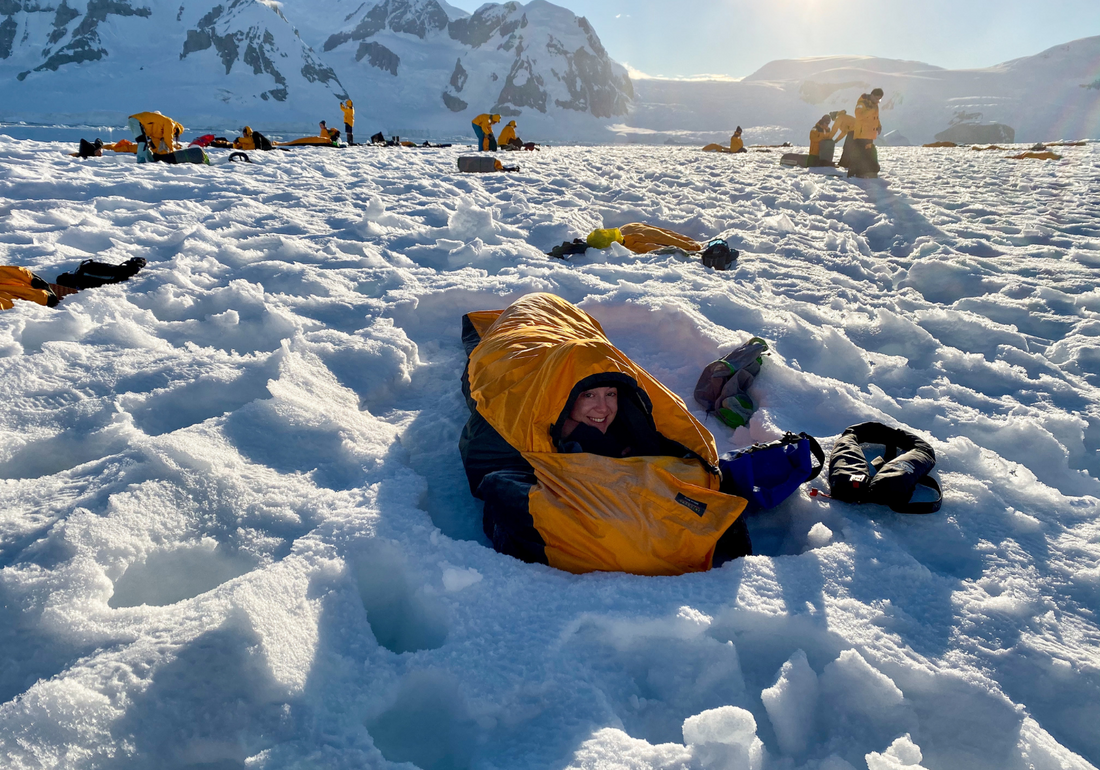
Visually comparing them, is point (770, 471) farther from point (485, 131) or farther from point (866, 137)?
point (485, 131)

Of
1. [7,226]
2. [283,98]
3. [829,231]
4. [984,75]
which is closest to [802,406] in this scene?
[829,231]

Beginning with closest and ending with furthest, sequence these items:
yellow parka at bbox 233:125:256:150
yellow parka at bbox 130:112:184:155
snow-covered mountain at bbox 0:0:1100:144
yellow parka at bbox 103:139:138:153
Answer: yellow parka at bbox 130:112:184:155 → yellow parka at bbox 103:139:138:153 → yellow parka at bbox 233:125:256:150 → snow-covered mountain at bbox 0:0:1100:144

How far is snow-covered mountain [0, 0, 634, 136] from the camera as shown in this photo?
5228 centimetres

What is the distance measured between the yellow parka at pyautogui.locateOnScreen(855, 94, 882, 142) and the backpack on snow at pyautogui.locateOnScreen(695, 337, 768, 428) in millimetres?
8334

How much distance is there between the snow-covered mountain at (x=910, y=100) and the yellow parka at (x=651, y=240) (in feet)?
181

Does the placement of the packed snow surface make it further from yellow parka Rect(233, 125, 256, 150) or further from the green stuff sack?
yellow parka Rect(233, 125, 256, 150)

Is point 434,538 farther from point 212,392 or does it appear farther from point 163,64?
point 163,64

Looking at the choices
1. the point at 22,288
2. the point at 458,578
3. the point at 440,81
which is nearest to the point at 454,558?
the point at 458,578

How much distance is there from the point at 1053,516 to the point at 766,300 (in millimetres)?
2369

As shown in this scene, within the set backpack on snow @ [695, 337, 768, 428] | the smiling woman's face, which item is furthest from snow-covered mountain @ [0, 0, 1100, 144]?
the smiling woman's face

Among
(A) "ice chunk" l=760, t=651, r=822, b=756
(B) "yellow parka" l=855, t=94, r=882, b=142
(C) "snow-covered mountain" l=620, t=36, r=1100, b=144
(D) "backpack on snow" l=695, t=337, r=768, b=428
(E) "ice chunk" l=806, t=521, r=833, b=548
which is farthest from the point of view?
(C) "snow-covered mountain" l=620, t=36, r=1100, b=144

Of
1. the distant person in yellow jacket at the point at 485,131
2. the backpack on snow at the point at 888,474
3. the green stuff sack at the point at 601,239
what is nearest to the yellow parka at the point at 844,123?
the green stuff sack at the point at 601,239

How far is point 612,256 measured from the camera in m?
4.82

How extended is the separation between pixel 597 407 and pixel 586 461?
31 centimetres
